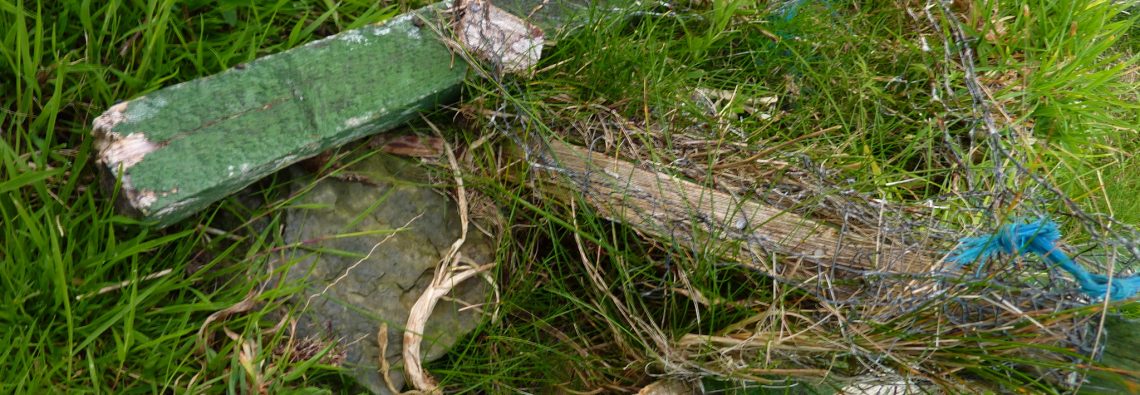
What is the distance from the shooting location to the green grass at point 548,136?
5.93 ft

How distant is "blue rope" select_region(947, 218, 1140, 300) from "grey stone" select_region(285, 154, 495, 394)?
1210 mm


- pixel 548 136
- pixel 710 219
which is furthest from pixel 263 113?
pixel 710 219

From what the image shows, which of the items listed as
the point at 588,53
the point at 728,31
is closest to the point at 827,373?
the point at 588,53

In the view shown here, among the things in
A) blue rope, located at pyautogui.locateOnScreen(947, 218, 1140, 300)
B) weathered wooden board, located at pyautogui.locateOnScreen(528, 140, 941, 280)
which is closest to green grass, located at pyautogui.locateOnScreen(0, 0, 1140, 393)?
weathered wooden board, located at pyautogui.locateOnScreen(528, 140, 941, 280)

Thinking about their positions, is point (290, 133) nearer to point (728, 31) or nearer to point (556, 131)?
point (556, 131)

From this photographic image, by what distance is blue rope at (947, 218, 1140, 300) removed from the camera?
1.70 m

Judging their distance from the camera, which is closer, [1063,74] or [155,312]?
[155,312]

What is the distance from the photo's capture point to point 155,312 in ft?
6.07

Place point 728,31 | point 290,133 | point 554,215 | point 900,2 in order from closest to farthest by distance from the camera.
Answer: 1. point 290,133
2. point 554,215
3. point 728,31
4. point 900,2

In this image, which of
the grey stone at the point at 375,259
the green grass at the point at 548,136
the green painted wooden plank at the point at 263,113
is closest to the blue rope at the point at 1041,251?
the green grass at the point at 548,136

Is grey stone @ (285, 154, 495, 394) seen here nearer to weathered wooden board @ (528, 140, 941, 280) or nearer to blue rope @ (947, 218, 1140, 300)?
weathered wooden board @ (528, 140, 941, 280)

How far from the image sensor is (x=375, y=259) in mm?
2145

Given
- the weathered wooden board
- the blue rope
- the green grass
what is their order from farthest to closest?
the weathered wooden board → the green grass → the blue rope

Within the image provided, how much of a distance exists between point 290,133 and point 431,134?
1.40 feet
